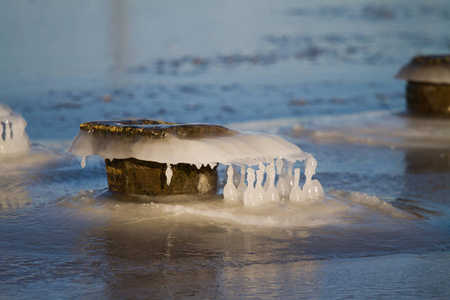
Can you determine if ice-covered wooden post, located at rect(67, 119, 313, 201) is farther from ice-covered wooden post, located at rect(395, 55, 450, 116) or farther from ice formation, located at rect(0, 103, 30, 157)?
ice-covered wooden post, located at rect(395, 55, 450, 116)

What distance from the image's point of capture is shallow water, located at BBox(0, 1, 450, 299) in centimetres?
421

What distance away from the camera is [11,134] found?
7.59m

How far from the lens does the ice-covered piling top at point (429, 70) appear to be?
1091cm

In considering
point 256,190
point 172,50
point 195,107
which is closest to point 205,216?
point 256,190

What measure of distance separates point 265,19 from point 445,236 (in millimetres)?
27001

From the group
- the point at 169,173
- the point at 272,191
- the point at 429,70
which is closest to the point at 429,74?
the point at 429,70

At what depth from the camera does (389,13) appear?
37.3 m

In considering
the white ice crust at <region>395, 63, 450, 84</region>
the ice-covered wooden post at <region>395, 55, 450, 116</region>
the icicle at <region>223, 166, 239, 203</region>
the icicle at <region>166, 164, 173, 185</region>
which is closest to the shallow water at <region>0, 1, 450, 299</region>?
the icicle at <region>223, 166, 239, 203</region>

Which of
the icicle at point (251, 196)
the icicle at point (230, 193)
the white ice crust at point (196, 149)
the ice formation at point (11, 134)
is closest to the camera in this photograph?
the white ice crust at point (196, 149)

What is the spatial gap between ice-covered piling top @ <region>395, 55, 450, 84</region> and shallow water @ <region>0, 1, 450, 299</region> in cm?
64

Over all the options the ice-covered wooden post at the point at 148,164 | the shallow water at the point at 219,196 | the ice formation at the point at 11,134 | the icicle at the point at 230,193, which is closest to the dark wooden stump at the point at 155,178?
the ice-covered wooden post at the point at 148,164

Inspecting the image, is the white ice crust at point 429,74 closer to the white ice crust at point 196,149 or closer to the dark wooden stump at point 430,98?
the dark wooden stump at point 430,98

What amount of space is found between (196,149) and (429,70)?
6.63 m

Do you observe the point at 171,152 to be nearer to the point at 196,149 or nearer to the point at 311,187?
the point at 196,149
